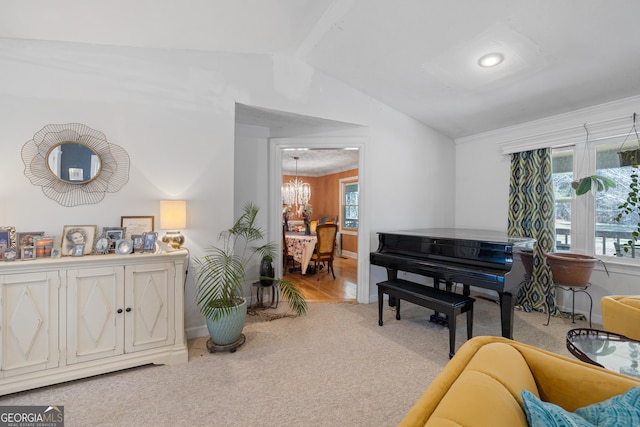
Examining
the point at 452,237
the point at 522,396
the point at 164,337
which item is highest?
the point at 452,237

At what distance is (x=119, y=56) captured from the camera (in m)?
2.46

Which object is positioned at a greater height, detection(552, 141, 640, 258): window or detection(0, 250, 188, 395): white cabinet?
detection(552, 141, 640, 258): window

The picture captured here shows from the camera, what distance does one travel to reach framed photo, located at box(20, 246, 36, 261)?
1977mm

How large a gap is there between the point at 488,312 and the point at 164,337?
140 inches

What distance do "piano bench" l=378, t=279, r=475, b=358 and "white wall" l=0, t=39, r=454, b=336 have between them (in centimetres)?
94

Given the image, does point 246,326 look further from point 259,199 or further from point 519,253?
point 519,253

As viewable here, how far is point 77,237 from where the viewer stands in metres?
2.23

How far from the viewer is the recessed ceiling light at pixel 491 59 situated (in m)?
2.51

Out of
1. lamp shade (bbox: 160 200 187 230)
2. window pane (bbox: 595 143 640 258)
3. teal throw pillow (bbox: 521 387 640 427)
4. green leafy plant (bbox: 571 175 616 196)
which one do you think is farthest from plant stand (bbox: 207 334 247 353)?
window pane (bbox: 595 143 640 258)

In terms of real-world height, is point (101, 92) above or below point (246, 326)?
above

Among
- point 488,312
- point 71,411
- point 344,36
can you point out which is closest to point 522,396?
point 71,411

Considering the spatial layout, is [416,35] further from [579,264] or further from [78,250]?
[78,250]

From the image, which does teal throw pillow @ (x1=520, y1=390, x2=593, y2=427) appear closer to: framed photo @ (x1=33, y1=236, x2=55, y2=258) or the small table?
the small table

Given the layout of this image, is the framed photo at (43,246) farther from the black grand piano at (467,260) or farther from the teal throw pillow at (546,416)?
the black grand piano at (467,260)
